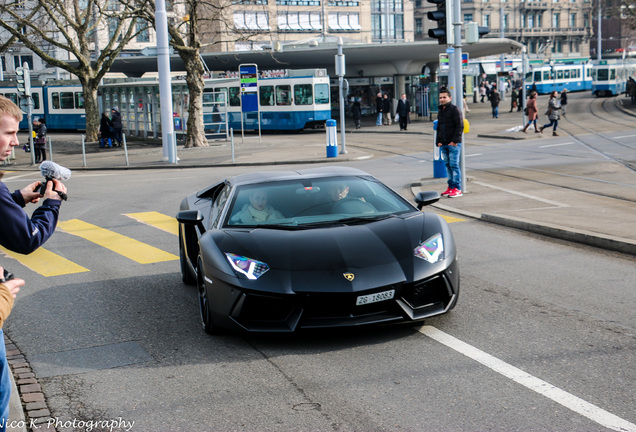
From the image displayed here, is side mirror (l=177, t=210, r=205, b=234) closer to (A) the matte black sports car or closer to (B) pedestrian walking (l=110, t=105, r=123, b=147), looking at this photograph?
(A) the matte black sports car

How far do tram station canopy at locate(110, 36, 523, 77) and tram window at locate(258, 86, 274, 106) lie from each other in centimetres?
323

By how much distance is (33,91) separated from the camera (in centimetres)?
5572

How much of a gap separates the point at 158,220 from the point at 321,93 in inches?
1240

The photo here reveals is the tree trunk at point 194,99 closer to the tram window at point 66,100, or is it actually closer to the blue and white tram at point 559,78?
the tram window at point 66,100

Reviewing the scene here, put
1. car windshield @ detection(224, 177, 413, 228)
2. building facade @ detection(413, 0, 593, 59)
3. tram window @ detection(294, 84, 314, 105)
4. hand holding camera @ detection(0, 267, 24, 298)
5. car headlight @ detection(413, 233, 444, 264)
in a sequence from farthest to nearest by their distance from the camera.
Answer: building facade @ detection(413, 0, 593, 59) → tram window @ detection(294, 84, 314, 105) → car windshield @ detection(224, 177, 413, 228) → car headlight @ detection(413, 233, 444, 264) → hand holding camera @ detection(0, 267, 24, 298)

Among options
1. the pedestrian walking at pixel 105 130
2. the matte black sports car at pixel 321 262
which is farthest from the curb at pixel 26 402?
the pedestrian walking at pixel 105 130

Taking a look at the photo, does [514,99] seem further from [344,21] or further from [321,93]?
[344,21]

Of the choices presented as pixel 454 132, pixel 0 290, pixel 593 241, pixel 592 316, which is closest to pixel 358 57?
pixel 454 132

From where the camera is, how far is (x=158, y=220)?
1395 centimetres

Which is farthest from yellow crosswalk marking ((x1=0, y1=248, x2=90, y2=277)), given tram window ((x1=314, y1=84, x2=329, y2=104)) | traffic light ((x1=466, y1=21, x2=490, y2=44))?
tram window ((x1=314, y1=84, x2=329, y2=104))

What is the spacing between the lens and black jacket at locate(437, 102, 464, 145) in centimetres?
1512

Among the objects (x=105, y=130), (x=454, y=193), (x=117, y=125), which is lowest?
(x=454, y=193)

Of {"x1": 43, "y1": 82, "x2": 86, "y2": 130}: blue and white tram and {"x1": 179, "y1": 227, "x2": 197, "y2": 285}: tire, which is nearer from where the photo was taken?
{"x1": 179, "y1": 227, "x2": 197, "y2": 285}: tire

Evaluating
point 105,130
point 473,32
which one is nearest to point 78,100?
point 105,130
